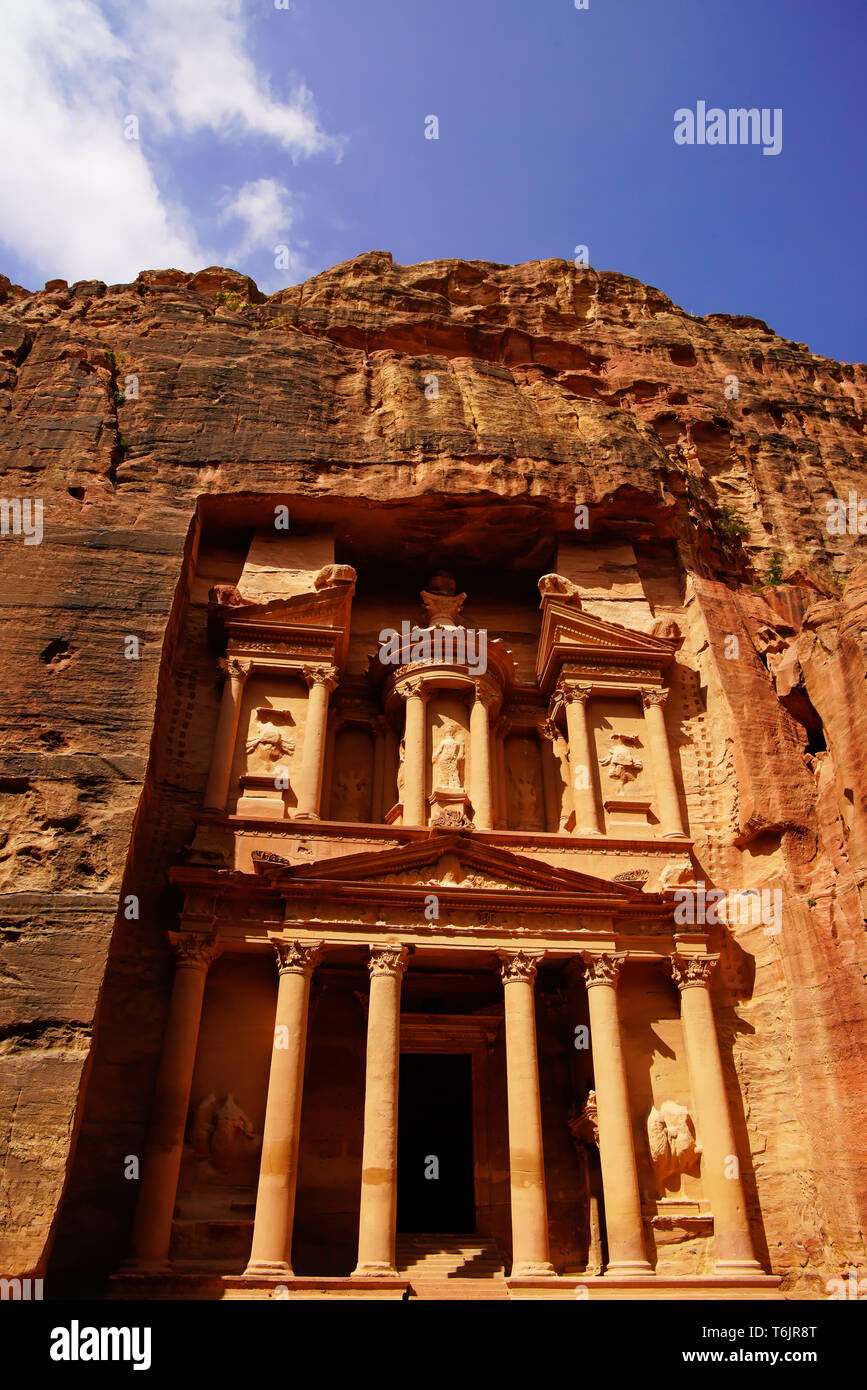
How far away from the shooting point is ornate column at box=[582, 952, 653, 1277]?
13938mm

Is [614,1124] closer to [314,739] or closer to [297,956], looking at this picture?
[297,956]

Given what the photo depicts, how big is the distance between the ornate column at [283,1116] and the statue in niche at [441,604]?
325 inches

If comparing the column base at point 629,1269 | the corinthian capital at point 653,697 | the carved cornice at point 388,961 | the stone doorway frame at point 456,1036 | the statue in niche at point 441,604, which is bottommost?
the column base at point 629,1269

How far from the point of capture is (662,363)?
29391mm

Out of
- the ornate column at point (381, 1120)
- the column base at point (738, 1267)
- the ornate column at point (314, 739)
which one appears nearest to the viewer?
the ornate column at point (381, 1120)

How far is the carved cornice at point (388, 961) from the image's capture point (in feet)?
50.7

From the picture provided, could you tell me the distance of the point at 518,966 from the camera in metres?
15.8

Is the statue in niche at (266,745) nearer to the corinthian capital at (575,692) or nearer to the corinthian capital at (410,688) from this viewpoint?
the corinthian capital at (410,688)

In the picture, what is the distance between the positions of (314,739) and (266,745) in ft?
3.09

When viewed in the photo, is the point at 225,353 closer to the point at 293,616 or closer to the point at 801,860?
the point at 293,616

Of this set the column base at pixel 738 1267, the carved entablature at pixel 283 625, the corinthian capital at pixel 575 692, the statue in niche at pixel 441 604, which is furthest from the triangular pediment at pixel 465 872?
the statue in niche at pixel 441 604

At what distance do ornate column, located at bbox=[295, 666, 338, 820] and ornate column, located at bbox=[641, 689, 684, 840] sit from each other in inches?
257

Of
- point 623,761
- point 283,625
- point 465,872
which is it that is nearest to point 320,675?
point 283,625

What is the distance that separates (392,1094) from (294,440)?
45.4 feet
